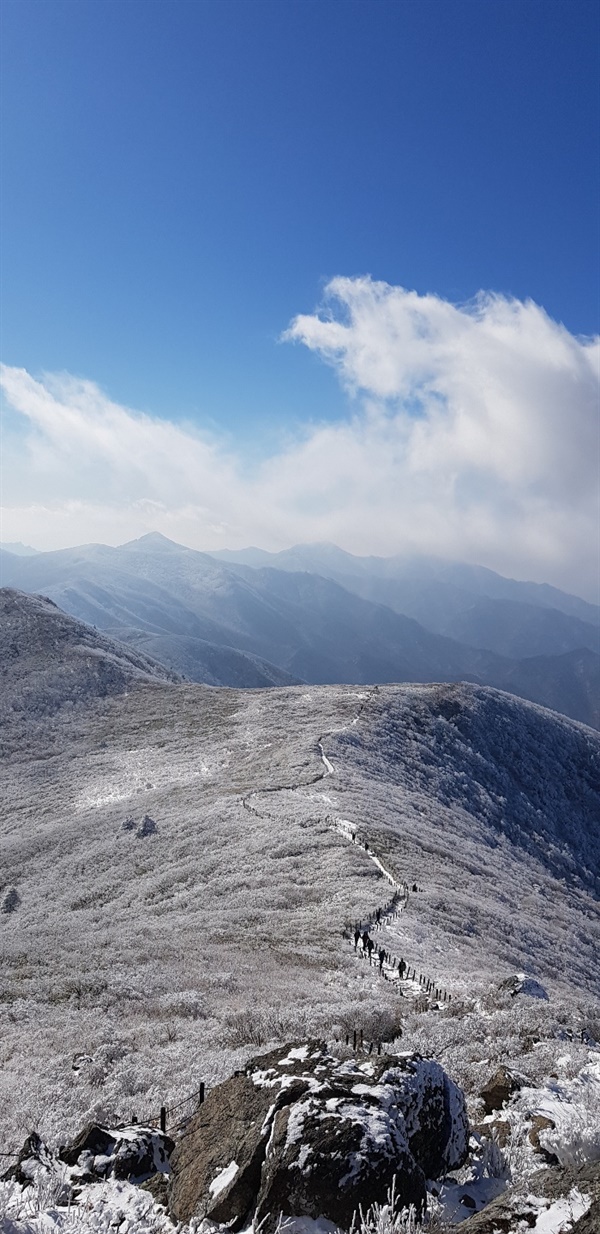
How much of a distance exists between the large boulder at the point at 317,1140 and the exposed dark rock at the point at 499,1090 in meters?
2.21

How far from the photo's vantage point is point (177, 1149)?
354 inches

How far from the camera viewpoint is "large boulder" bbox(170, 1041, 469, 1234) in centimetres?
689

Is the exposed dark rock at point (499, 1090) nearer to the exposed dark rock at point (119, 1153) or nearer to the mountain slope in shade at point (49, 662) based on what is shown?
the exposed dark rock at point (119, 1153)

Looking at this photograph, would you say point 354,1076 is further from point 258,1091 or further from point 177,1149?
point 177,1149

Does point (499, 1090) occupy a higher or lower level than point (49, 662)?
higher

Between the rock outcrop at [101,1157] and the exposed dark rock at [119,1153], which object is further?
the exposed dark rock at [119,1153]

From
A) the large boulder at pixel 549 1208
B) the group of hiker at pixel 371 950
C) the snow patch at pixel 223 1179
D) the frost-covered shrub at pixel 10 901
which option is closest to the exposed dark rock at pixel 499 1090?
the large boulder at pixel 549 1208

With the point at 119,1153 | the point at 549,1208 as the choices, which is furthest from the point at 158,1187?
the point at 549,1208

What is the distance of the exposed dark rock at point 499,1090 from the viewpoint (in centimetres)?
1045

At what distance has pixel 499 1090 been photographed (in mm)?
10750

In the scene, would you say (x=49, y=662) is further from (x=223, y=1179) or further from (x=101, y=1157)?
(x=223, y=1179)

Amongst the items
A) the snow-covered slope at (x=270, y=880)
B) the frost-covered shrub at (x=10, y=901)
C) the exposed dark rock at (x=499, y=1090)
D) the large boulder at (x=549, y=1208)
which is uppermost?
the large boulder at (x=549, y=1208)

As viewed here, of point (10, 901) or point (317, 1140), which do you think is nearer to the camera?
point (317, 1140)

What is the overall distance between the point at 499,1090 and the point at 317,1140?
5.31 metres
